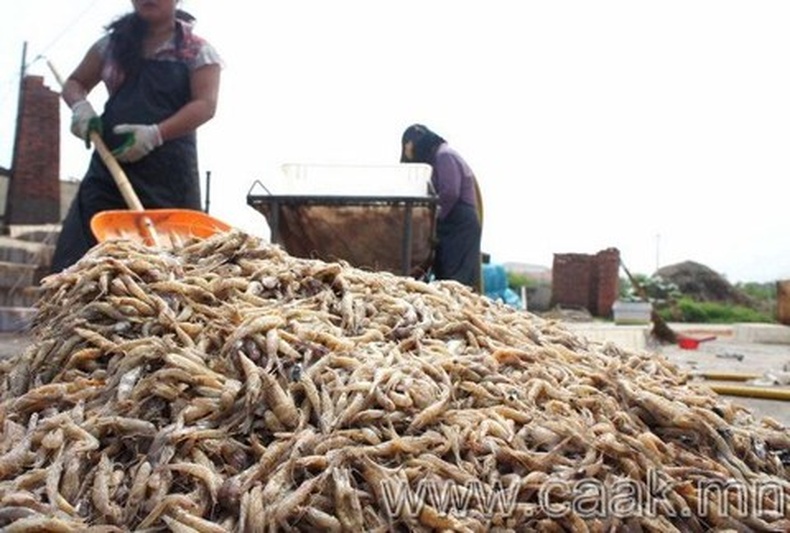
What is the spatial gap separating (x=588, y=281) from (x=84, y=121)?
580 inches

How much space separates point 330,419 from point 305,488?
0.28m

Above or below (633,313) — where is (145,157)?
above

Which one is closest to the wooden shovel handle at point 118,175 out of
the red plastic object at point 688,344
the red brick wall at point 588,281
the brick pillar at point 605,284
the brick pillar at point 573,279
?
the red plastic object at point 688,344

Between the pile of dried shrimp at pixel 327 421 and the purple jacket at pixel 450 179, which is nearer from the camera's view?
the pile of dried shrimp at pixel 327 421

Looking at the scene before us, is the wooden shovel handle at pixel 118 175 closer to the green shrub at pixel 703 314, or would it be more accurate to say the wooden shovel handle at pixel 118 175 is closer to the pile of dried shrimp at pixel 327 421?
the pile of dried shrimp at pixel 327 421

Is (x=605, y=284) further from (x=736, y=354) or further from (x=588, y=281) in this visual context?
(x=736, y=354)

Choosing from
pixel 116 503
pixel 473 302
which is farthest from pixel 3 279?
pixel 116 503

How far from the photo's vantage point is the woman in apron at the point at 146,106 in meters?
4.18

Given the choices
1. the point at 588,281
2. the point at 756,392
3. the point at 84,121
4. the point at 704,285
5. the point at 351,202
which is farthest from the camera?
the point at 704,285

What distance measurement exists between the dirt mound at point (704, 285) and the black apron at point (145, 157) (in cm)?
1937

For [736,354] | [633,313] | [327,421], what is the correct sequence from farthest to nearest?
1. [633,313]
2. [736,354]
3. [327,421]

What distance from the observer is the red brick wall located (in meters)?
17.4

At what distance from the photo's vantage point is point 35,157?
50.6 ft

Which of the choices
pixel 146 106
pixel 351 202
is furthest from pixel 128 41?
pixel 351 202
